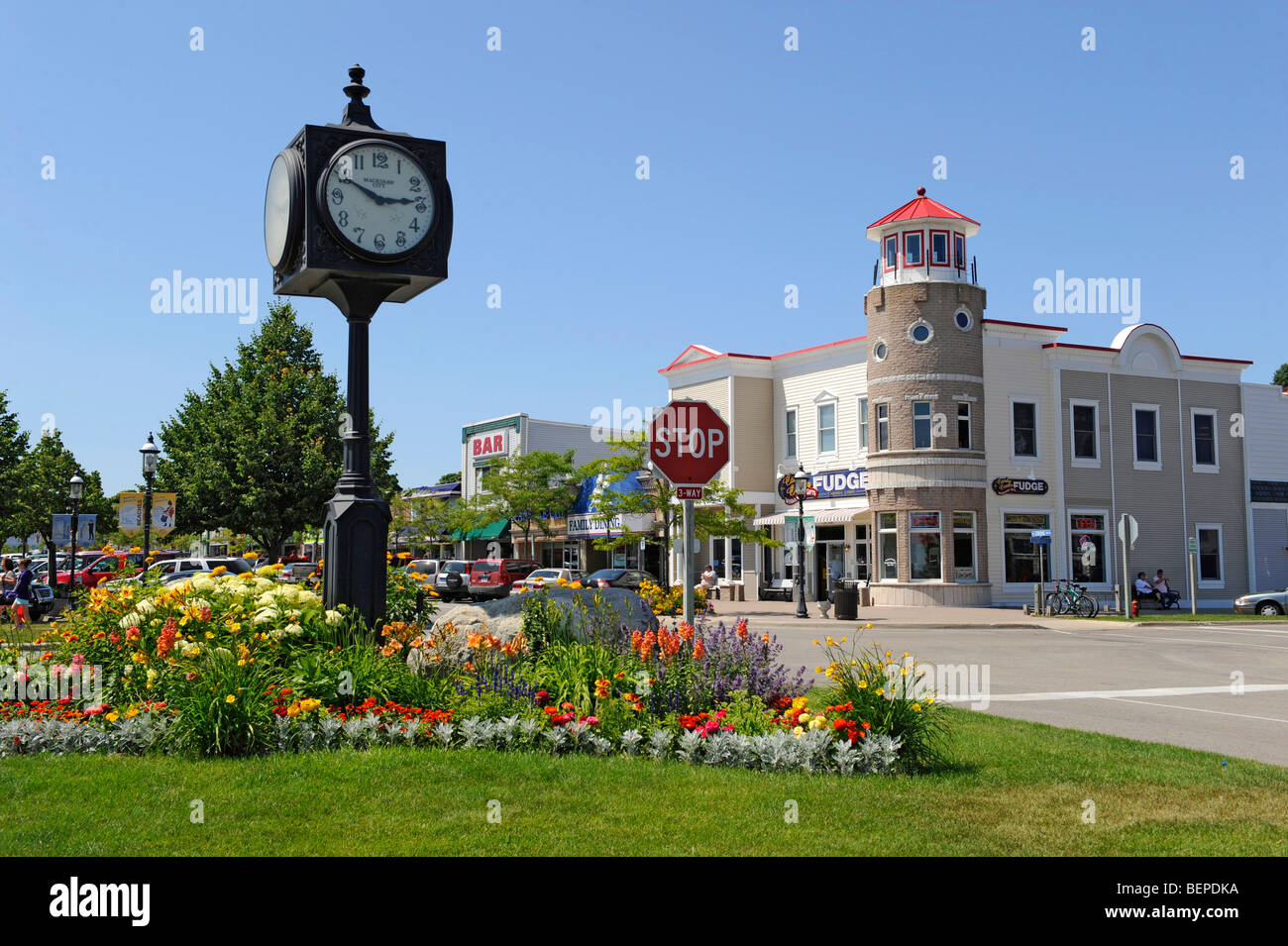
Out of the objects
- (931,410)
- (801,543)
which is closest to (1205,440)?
(931,410)

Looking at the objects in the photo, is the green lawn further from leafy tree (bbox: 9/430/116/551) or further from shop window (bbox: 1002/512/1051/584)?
leafy tree (bbox: 9/430/116/551)

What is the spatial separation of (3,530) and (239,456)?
20.3 m

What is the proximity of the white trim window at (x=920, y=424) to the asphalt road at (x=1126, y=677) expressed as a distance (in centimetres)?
1085

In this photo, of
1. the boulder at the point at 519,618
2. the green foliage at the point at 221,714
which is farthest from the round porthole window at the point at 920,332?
the green foliage at the point at 221,714

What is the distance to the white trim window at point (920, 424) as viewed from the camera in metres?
37.3

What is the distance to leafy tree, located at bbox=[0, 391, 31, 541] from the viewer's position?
43094mm

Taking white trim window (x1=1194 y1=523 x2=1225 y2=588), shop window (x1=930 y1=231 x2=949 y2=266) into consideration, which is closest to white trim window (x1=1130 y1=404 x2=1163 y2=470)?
white trim window (x1=1194 y1=523 x2=1225 y2=588)

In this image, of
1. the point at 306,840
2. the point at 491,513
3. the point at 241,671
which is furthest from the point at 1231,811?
the point at 491,513

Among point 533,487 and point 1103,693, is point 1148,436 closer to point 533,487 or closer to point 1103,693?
point 533,487

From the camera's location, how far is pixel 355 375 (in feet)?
30.0

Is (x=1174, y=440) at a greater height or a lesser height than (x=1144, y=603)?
greater

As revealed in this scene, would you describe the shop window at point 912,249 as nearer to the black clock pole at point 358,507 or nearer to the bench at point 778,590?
the bench at point 778,590

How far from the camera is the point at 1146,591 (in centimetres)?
3669
